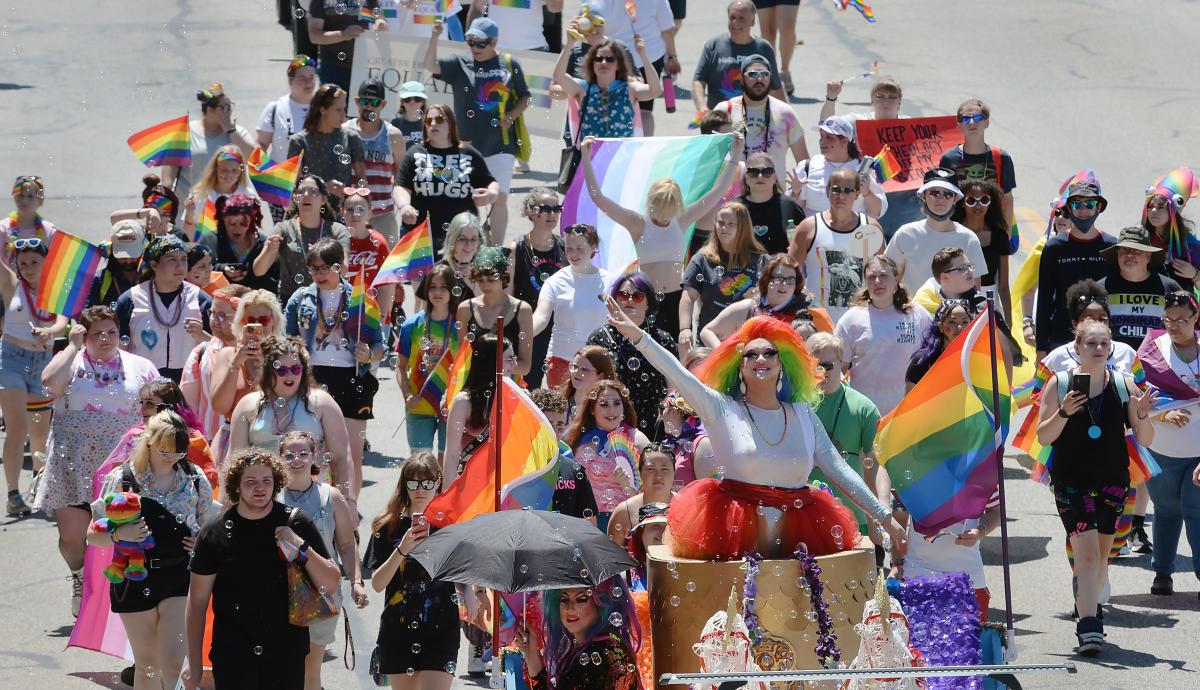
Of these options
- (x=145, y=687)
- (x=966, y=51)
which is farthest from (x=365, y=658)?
(x=966, y=51)

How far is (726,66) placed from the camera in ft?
45.7

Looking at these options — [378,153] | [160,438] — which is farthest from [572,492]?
[378,153]

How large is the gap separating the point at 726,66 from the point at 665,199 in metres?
3.30

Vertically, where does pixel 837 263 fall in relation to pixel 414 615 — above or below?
above

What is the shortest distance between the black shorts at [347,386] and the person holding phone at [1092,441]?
3944mm

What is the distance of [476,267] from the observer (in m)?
10.3

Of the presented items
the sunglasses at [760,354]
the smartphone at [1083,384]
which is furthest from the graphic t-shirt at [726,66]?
the sunglasses at [760,354]

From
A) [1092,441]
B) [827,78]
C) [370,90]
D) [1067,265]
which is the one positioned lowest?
[1092,441]

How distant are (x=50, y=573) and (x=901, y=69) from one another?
1254 centimetres

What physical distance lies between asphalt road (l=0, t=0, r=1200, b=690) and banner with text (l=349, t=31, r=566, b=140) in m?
1.00

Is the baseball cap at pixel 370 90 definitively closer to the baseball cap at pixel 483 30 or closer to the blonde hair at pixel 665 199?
the baseball cap at pixel 483 30

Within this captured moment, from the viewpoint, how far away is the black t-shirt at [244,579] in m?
7.27

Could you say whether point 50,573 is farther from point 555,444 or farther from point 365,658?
point 555,444

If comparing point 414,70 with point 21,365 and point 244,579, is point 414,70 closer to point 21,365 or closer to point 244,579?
point 21,365
